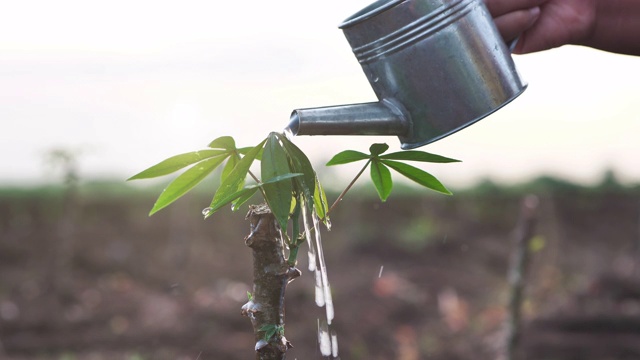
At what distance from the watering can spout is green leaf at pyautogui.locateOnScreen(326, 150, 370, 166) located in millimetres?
106

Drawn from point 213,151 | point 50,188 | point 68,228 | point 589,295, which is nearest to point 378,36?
point 213,151

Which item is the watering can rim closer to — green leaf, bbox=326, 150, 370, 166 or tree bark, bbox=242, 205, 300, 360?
green leaf, bbox=326, 150, 370, 166

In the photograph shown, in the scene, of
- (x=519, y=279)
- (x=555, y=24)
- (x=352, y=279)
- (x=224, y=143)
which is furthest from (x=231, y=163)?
(x=352, y=279)

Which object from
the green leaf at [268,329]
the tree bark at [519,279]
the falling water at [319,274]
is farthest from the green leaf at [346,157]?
the tree bark at [519,279]

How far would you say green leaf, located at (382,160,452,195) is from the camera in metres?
1.58

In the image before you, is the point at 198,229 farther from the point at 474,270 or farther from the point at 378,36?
the point at 378,36

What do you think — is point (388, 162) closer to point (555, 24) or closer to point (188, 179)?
point (188, 179)

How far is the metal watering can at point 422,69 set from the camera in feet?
5.62

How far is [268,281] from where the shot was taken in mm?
1460

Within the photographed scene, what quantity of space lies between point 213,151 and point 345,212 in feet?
19.3

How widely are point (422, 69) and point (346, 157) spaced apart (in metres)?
0.33

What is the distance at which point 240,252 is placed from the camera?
6984 millimetres

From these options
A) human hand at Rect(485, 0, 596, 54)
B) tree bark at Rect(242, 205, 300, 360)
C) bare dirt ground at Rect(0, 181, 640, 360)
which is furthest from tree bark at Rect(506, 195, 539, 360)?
tree bark at Rect(242, 205, 300, 360)

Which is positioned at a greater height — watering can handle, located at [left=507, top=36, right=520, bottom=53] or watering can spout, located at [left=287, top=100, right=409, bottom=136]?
watering can spout, located at [left=287, top=100, right=409, bottom=136]
